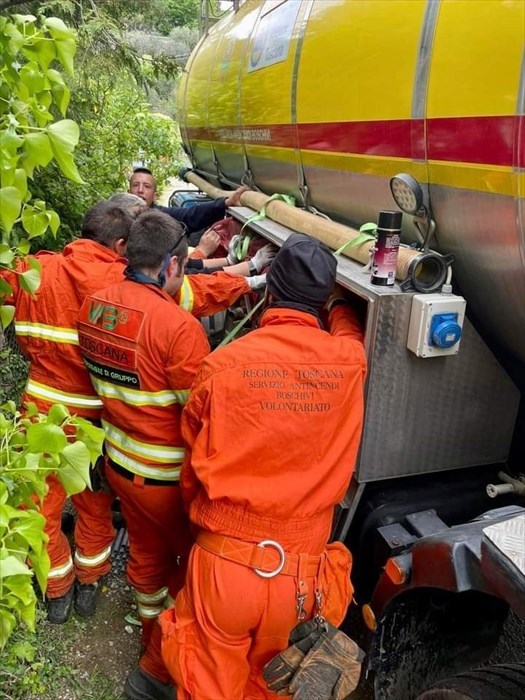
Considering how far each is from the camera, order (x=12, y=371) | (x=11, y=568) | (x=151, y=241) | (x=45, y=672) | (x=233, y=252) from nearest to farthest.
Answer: (x=11, y=568), (x=151, y=241), (x=45, y=672), (x=233, y=252), (x=12, y=371)

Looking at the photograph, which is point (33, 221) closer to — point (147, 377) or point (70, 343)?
point (147, 377)

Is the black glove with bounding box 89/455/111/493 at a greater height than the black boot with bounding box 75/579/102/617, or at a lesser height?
greater

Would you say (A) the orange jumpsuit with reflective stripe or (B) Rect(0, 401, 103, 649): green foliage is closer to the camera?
(B) Rect(0, 401, 103, 649): green foliage

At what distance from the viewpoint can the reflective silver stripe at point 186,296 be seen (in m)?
2.83

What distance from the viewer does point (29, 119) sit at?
3.89 ft

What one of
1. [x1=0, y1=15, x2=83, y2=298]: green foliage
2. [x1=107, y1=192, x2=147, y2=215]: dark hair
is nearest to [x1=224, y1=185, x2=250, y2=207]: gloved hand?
[x1=107, y1=192, x2=147, y2=215]: dark hair

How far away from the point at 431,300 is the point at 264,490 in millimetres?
788

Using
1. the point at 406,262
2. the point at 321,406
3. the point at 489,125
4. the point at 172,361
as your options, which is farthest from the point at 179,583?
the point at 489,125

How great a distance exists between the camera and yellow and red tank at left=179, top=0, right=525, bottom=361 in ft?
5.11

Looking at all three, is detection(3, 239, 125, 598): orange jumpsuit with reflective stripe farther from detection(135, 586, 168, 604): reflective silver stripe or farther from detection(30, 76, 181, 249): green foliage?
detection(30, 76, 181, 249): green foliage

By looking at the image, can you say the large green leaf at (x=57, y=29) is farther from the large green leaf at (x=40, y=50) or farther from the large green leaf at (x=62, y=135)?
the large green leaf at (x=62, y=135)

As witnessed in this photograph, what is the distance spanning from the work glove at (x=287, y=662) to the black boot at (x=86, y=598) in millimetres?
1467

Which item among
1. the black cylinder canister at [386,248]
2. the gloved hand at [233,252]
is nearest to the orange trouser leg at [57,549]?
the gloved hand at [233,252]

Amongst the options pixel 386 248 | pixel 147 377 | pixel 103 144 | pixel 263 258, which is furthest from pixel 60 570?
pixel 103 144
